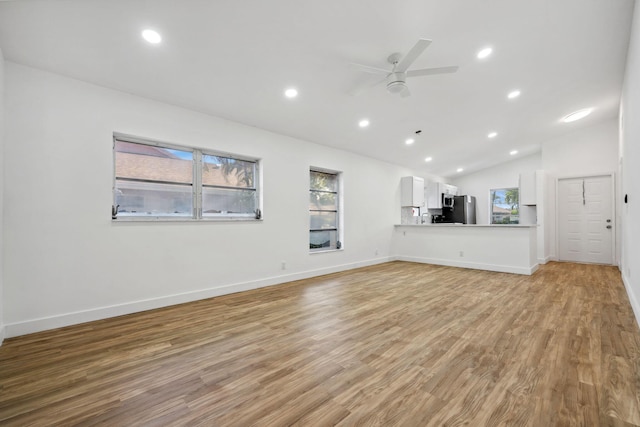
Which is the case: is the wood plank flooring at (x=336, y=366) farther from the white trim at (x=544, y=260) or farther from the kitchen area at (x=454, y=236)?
the white trim at (x=544, y=260)

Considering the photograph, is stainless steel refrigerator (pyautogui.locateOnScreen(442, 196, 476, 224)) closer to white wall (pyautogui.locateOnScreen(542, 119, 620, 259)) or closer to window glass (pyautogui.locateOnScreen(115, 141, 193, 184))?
white wall (pyautogui.locateOnScreen(542, 119, 620, 259))

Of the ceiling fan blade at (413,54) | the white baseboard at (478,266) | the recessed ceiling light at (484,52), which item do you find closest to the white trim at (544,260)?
the white baseboard at (478,266)

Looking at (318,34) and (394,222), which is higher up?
(318,34)

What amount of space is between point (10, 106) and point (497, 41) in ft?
16.9

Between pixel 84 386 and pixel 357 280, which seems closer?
pixel 84 386

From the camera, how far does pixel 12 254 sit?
263 cm

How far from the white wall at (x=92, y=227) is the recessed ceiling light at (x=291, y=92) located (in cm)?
100

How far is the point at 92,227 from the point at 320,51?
3189 mm

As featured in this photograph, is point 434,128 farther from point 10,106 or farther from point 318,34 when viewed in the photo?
point 10,106

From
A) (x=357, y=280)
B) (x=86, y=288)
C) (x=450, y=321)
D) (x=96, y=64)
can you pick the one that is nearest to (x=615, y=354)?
(x=450, y=321)

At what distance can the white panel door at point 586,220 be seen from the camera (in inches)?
255

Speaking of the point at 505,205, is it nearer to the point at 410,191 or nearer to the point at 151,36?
the point at 410,191

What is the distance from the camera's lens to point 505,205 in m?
9.30

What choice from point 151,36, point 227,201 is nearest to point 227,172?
point 227,201
